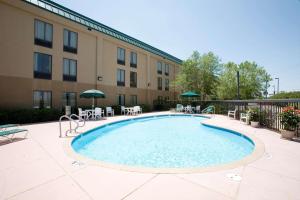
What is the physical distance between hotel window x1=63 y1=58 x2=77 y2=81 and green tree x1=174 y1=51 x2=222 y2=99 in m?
14.9

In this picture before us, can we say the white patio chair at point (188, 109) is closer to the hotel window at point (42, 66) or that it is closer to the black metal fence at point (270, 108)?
the black metal fence at point (270, 108)

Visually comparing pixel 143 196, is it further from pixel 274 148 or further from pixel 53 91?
pixel 53 91

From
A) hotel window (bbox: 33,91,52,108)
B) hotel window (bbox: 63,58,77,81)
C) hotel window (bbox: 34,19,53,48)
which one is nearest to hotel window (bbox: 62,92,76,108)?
hotel window (bbox: 33,91,52,108)

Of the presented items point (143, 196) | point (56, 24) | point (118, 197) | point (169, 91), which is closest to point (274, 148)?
point (143, 196)

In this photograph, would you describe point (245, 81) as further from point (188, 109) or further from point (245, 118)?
point (245, 118)

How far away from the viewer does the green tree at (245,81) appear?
23984 mm

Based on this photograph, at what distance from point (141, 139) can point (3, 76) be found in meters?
11.7

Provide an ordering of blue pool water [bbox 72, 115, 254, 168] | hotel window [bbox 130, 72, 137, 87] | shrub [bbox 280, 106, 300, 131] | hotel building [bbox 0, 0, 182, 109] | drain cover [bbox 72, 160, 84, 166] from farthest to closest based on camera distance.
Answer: hotel window [bbox 130, 72, 137, 87] < hotel building [bbox 0, 0, 182, 109] < shrub [bbox 280, 106, 300, 131] < blue pool water [bbox 72, 115, 254, 168] < drain cover [bbox 72, 160, 84, 166]

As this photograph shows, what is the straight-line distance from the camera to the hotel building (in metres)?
12.1

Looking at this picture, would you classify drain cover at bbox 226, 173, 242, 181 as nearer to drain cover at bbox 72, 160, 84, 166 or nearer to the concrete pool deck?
the concrete pool deck

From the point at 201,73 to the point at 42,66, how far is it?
20060 mm

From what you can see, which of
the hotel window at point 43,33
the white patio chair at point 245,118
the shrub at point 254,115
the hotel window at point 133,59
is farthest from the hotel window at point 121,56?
the shrub at point 254,115

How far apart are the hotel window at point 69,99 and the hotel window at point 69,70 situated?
4.83 feet

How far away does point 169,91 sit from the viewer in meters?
29.9
